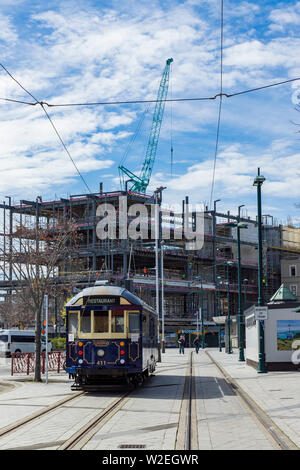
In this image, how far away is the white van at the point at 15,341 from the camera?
170 feet

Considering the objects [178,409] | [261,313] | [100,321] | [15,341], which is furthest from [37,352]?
[15,341]

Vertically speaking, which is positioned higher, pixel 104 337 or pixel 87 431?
pixel 104 337

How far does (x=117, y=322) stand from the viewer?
1906 cm

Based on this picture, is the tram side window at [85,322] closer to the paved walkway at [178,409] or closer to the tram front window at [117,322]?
the tram front window at [117,322]

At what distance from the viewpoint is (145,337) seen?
20.9m

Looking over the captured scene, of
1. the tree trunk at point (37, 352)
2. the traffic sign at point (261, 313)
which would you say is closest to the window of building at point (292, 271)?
the traffic sign at point (261, 313)

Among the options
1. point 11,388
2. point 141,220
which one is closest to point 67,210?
point 141,220

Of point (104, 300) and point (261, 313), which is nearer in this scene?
point (104, 300)

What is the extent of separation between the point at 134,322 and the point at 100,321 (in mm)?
1085

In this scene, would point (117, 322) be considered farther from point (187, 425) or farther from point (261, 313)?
point (261, 313)

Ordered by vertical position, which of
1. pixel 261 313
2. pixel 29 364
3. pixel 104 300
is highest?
pixel 104 300

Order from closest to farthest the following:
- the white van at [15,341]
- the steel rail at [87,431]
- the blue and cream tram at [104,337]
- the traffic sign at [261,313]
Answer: the steel rail at [87,431]
the blue and cream tram at [104,337]
the traffic sign at [261,313]
the white van at [15,341]

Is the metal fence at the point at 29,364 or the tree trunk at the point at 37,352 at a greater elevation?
the tree trunk at the point at 37,352
